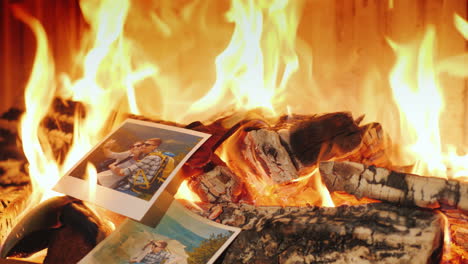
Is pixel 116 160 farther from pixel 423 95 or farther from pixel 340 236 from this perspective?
pixel 423 95

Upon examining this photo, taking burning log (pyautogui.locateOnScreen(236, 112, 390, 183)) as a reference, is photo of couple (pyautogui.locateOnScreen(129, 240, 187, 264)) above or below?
below

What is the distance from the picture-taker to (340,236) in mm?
1121

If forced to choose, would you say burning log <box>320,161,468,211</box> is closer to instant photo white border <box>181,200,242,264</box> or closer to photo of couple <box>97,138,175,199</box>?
instant photo white border <box>181,200,242,264</box>

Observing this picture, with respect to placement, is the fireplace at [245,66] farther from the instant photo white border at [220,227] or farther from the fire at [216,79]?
the instant photo white border at [220,227]

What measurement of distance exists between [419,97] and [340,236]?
3.45ft

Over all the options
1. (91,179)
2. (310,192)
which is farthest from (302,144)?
(91,179)

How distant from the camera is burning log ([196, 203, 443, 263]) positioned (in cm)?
107

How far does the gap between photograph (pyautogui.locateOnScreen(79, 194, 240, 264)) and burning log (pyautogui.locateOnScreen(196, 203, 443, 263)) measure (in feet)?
0.14

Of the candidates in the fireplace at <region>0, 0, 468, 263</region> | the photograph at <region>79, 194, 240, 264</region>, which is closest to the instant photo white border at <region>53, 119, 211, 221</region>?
the photograph at <region>79, 194, 240, 264</region>

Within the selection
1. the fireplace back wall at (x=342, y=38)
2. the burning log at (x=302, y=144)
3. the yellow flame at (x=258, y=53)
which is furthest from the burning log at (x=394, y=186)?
the fireplace back wall at (x=342, y=38)

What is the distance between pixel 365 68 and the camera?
205 cm

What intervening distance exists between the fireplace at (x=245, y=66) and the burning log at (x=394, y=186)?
0.44 metres

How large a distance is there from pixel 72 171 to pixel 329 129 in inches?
30.8

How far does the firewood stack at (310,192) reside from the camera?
1102 mm
